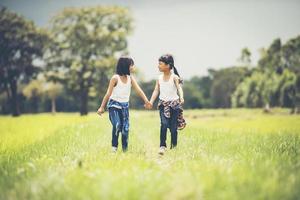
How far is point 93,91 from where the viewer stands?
4281 cm

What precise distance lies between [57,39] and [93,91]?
7.02m

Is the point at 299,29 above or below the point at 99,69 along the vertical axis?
above

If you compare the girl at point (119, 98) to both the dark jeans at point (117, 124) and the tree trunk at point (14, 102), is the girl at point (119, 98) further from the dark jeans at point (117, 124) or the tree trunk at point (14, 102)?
the tree trunk at point (14, 102)

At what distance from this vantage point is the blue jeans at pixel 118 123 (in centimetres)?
894

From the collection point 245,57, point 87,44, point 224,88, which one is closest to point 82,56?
point 87,44

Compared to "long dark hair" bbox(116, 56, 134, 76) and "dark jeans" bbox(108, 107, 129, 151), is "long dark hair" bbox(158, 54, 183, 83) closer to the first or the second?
"long dark hair" bbox(116, 56, 134, 76)

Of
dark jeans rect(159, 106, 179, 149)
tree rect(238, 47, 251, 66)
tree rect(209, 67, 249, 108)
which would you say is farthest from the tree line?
tree rect(209, 67, 249, 108)

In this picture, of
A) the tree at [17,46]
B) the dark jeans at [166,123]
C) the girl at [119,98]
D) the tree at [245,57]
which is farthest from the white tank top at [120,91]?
the tree at [245,57]

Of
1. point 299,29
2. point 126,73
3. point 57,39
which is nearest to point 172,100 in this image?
point 126,73

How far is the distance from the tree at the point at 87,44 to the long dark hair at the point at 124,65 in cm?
3292

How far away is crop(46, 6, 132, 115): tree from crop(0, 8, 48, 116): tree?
382 cm

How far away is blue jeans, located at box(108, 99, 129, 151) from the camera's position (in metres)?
8.94

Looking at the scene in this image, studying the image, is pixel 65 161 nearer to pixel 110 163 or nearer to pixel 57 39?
pixel 110 163

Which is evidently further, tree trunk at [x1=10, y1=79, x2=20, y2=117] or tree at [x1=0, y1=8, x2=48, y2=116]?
tree trunk at [x1=10, y1=79, x2=20, y2=117]
